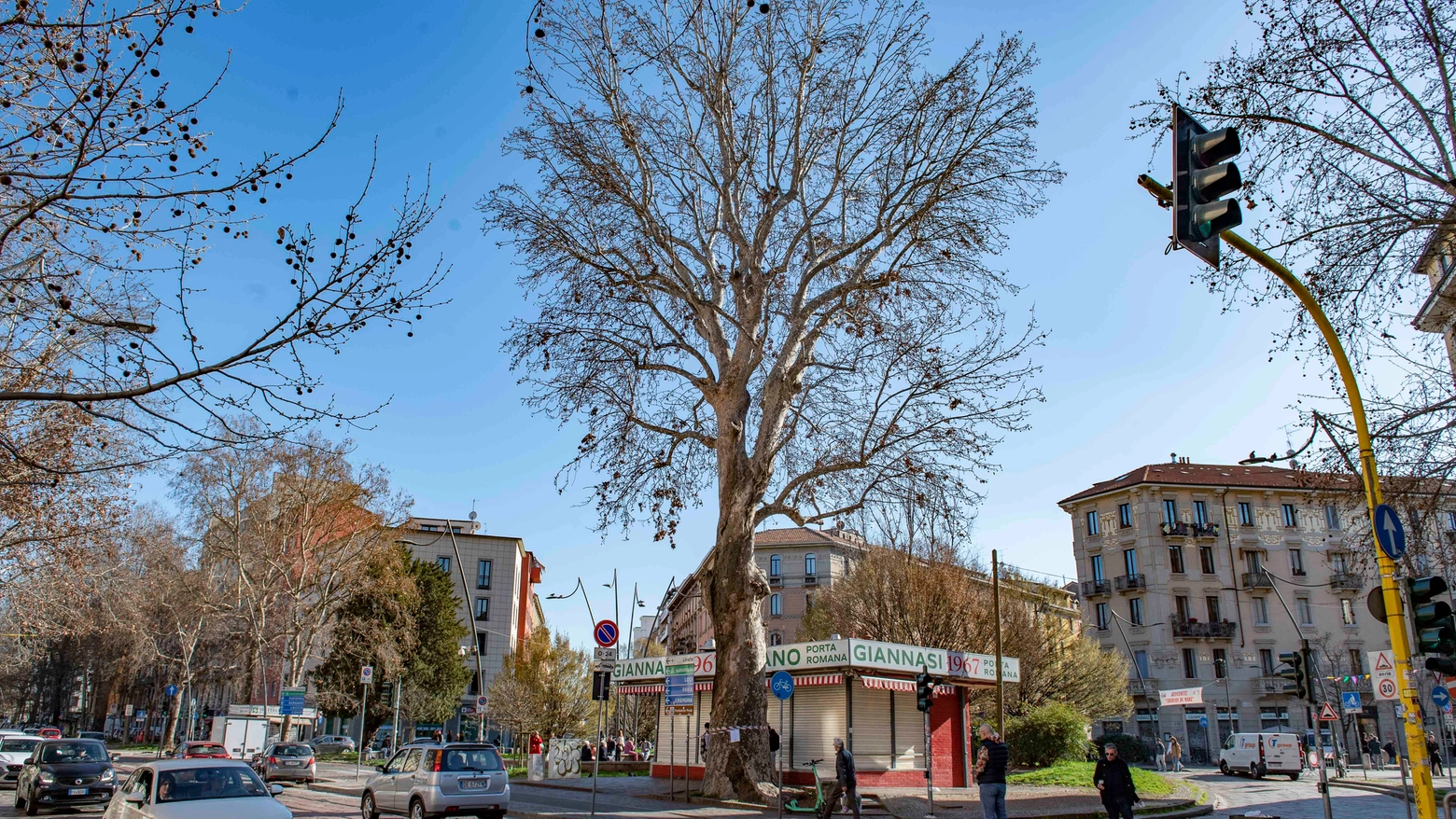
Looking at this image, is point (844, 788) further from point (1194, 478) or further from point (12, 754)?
point (1194, 478)

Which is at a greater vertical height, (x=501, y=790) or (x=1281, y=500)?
(x=1281, y=500)

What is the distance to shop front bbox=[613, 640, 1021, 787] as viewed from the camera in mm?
22953

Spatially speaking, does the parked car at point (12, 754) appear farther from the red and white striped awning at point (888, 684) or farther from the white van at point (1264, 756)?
the white van at point (1264, 756)

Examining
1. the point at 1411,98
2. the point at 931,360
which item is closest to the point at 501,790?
the point at 931,360

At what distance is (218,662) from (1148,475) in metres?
61.8

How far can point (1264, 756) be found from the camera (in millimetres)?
36500

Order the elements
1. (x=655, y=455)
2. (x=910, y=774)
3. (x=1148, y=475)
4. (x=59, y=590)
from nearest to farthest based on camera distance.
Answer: (x=655, y=455) → (x=910, y=774) → (x=59, y=590) → (x=1148, y=475)

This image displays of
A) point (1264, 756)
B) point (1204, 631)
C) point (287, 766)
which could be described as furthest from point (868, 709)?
point (1204, 631)

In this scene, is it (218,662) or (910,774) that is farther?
(218,662)

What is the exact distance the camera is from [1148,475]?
6012 centimetres

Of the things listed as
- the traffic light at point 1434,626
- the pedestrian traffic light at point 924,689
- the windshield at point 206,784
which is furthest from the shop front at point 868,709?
the traffic light at point 1434,626

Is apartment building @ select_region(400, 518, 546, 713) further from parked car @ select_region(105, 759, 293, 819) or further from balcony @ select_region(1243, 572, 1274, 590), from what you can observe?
parked car @ select_region(105, 759, 293, 819)

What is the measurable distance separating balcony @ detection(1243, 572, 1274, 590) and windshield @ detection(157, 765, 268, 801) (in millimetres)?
59960

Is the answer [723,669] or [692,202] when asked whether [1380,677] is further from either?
[692,202]
